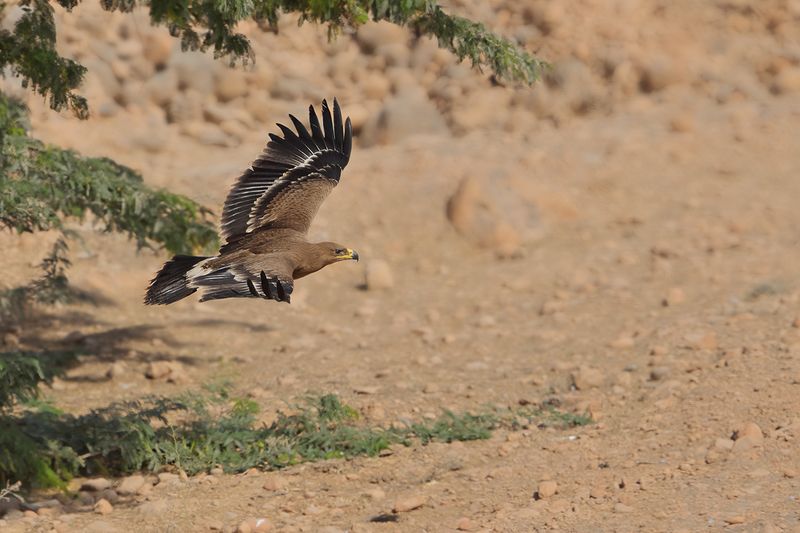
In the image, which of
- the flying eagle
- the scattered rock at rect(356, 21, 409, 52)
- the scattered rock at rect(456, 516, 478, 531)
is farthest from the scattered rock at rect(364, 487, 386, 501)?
the scattered rock at rect(356, 21, 409, 52)

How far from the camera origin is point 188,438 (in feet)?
33.1

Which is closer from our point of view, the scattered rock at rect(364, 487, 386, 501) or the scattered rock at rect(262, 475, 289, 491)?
the scattered rock at rect(364, 487, 386, 501)

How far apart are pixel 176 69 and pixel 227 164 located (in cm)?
213

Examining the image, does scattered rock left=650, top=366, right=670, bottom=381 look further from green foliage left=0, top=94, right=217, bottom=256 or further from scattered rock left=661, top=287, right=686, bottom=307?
green foliage left=0, top=94, right=217, bottom=256

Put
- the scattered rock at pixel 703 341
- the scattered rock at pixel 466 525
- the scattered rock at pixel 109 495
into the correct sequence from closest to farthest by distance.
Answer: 1. the scattered rock at pixel 466 525
2. the scattered rock at pixel 109 495
3. the scattered rock at pixel 703 341

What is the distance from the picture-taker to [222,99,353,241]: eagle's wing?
9.18 m

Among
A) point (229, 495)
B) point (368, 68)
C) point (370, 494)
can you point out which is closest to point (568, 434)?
point (370, 494)

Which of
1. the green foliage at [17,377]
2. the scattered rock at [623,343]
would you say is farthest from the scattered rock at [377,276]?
the green foliage at [17,377]

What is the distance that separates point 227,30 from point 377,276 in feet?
23.2

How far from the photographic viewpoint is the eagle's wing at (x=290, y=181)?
30.1 ft

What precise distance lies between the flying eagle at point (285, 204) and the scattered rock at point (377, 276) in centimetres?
594

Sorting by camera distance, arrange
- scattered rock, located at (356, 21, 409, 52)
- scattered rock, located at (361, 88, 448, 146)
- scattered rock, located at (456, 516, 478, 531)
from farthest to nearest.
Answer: scattered rock, located at (356, 21, 409, 52) < scattered rock, located at (361, 88, 448, 146) < scattered rock, located at (456, 516, 478, 531)

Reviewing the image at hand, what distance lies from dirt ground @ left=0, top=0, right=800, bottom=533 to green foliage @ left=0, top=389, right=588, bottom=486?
0.88 feet

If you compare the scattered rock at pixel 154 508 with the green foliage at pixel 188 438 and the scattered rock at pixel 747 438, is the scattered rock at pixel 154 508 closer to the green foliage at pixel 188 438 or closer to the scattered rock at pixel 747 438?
the green foliage at pixel 188 438
